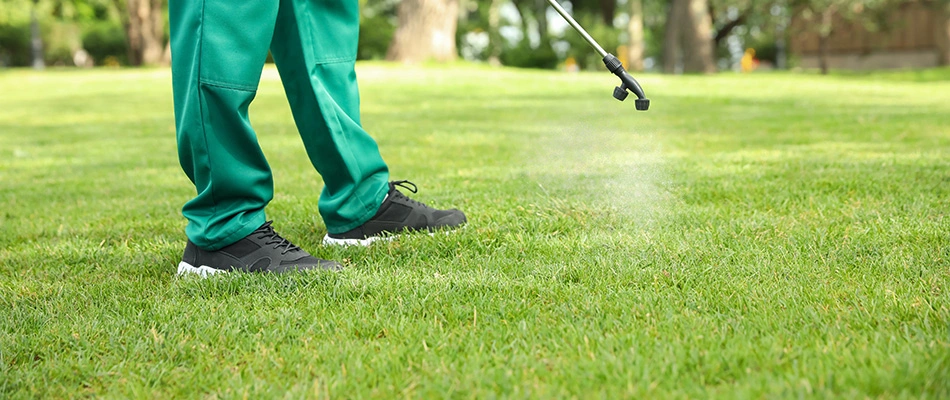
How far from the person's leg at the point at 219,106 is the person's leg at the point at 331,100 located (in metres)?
0.20

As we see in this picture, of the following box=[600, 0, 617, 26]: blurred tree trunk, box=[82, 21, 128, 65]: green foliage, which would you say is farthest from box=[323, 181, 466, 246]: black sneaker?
box=[82, 21, 128, 65]: green foliage

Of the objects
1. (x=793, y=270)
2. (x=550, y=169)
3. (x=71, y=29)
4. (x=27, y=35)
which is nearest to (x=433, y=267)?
(x=793, y=270)

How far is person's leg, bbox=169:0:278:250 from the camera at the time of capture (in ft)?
7.88

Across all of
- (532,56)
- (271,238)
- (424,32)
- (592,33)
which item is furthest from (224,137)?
(532,56)

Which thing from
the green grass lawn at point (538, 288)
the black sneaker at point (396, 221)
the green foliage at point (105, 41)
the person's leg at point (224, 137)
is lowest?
the green grass lawn at point (538, 288)

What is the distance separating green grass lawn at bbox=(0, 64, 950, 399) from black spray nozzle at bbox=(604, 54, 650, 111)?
0.44m

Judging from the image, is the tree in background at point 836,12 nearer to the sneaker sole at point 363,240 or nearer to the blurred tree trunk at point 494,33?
the blurred tree trunk at point 494,33

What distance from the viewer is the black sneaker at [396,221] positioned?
9.70 ft

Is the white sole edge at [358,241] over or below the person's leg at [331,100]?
below

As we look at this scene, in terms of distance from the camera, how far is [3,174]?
18.1 ft

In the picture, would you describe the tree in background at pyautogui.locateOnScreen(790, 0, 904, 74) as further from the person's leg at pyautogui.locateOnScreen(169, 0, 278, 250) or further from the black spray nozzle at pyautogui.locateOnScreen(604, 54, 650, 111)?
the person's leg at pyautogui.locateOnScreen(169, 0, 278, 250)

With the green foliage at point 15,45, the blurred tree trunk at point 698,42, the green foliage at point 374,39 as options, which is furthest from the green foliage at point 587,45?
the green foliage at point 15,45

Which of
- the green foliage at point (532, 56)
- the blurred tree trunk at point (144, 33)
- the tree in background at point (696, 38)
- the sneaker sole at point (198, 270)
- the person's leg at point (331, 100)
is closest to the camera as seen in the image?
the sneaker sole at point (198, 270)

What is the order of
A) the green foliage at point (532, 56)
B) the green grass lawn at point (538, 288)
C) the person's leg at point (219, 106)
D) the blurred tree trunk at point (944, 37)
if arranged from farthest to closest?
the green foliage at point (532, 56) < the blurred tree trunk at point (944, 37) < the person's leg at point (219, 106) < the green grass lawn at point (538, 288)
